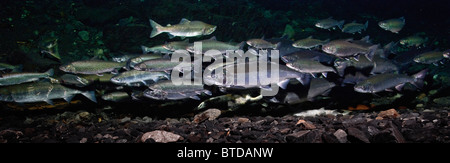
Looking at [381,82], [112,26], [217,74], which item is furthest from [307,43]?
[112,26]

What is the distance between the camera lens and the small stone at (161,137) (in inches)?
122

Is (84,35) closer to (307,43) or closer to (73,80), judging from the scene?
(73,80)

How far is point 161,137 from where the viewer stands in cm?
315

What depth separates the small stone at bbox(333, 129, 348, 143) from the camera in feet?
8.87

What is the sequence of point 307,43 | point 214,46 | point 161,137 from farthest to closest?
point 307,43 < point 214,46 < point 161,137

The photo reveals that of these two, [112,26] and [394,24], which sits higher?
[394,24]

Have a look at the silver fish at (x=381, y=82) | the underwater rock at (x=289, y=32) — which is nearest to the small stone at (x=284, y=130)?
the silver fish at (x=381, y=82)

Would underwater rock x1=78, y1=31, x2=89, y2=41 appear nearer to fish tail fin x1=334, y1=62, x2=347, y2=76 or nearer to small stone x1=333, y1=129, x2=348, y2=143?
fish tail fin x1=334, y1=62, x2=347, y2=76

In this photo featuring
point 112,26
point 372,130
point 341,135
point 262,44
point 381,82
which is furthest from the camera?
point 112,26

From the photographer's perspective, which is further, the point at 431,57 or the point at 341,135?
the point at 431,57

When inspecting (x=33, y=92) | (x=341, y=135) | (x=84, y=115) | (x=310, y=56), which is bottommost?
(x=84, y=115)

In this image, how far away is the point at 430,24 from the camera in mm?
18797

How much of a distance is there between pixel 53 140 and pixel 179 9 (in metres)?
9.71

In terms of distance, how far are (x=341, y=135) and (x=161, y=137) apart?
2.47 meters
